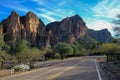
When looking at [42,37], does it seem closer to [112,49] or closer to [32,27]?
[32,27]

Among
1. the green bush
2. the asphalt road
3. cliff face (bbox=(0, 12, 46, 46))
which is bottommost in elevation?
the asphalt road

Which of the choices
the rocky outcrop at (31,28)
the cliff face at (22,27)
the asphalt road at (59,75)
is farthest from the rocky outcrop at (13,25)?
the asphalt road at (59,75)

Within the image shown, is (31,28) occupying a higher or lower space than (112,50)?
higher

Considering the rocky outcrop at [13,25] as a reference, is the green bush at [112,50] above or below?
below

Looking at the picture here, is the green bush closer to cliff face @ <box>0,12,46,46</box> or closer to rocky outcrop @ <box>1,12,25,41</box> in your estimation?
cliff face @ <box>0,12,46,46</box>

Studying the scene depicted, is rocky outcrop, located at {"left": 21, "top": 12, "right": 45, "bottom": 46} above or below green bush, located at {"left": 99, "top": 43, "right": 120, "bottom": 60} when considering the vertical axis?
above

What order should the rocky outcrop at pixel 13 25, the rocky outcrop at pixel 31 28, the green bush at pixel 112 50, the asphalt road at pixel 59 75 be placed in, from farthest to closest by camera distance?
the rocky outcrop at pixel 31 28, the rocky outcrop at pixel 13 25, the green bush at pixel 112 50, the asphalt road at pixel 59 75

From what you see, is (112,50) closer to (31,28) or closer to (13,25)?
(13,25)

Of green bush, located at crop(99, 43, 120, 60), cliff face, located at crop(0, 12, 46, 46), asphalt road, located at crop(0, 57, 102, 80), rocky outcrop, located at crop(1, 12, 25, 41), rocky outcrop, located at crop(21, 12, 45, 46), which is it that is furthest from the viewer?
rocky outcrop, located at crop(21, 12, 45, 46)

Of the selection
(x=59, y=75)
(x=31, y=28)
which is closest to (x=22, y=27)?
(x=31, y=28)

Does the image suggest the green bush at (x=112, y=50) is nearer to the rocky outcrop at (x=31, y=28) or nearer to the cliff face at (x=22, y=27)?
the cliff face at (x=22, y=27)

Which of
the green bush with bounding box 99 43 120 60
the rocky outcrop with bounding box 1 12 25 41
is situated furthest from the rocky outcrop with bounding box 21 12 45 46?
the green bush with bounding box 99 43 120 60

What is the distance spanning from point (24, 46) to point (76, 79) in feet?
115

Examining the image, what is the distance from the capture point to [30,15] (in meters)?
193
